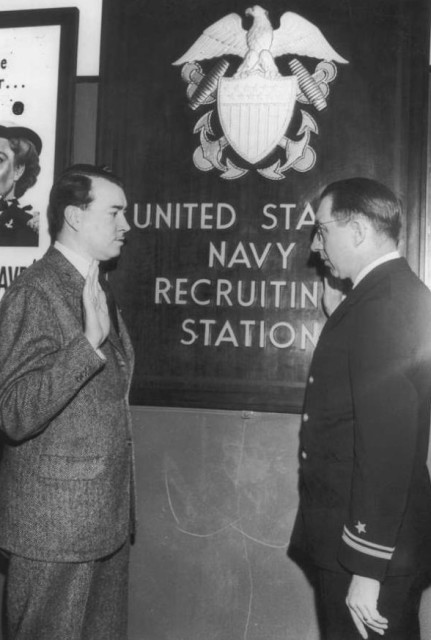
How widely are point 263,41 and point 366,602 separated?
1943 mm

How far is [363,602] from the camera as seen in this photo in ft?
5.17

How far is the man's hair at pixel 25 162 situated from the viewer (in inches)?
106

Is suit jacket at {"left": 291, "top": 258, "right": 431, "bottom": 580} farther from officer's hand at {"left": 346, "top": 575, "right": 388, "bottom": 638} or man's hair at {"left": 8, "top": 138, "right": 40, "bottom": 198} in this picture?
man's hair at {"left": 8, "top": 138, "right": 40, "bottom": 198}

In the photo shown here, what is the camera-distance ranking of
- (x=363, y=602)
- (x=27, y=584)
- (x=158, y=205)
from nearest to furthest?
1. (x=363, y=602)
2. (x=27, y=584)
3. (x=158, y=205)

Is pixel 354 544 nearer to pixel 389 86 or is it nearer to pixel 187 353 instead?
pixel 187 353

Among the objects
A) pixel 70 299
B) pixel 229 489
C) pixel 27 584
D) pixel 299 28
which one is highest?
pixel 299 28

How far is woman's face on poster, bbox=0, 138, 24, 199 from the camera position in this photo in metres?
2.71

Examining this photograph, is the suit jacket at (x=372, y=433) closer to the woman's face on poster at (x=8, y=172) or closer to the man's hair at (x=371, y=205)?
the man's hair at (x=371, y=205)

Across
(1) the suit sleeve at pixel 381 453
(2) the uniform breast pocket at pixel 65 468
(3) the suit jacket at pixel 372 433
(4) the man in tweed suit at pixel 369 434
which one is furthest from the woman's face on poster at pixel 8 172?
(1) the suit sleeve at pixel 381 453

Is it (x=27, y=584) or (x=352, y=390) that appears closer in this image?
(x=352, y=390)

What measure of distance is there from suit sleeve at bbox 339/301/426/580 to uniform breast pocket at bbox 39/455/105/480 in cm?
73

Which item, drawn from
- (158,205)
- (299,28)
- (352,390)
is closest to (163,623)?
(352,390)

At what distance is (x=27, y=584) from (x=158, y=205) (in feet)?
4.58

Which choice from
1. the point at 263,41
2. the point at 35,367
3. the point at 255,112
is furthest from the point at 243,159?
the point at 35,367
